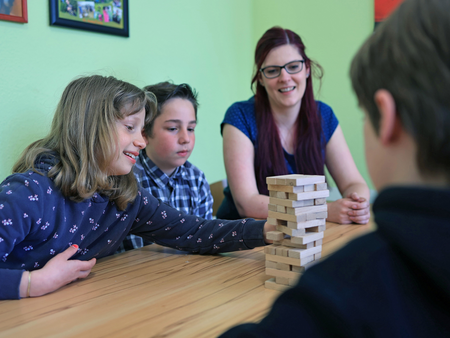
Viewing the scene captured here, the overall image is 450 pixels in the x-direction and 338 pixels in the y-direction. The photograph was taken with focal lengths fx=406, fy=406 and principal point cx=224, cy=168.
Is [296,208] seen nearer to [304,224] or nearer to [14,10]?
[304,224]

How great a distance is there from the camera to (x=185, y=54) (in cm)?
246

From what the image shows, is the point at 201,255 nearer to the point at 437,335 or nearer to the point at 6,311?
the point at 6,311

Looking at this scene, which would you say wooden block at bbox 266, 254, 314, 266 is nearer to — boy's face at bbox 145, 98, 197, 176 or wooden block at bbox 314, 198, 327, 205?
wooden block at bbox 314, 198, 327, 205

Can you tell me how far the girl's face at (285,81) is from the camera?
1.91 m

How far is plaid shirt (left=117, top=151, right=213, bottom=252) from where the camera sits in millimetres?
1778

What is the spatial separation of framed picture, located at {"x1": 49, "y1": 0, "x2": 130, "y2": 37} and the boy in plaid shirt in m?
0.40

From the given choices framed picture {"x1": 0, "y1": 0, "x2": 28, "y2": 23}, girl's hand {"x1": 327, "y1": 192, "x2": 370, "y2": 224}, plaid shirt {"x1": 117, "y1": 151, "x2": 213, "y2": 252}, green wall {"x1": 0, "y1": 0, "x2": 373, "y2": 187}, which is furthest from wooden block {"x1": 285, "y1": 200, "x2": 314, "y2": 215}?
framed picture {"x1": 0, "y1": 0, "x2": 28, "y2": 23}

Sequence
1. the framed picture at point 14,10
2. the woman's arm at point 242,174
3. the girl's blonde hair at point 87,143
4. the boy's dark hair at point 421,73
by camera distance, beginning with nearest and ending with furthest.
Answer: the boy's dark hair at point 421,73
the girl's blonde hair at point 87,143
the framed picture at point 14,10
the woman's arm at point 242,174

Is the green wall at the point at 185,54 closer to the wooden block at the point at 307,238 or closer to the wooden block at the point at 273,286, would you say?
the wooden block at the point at 307,238

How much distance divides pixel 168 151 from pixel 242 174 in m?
0.34

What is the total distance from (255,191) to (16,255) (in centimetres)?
98

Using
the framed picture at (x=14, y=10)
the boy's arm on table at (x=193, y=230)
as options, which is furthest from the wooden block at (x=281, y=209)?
the framed picture at (x=14, y=10)

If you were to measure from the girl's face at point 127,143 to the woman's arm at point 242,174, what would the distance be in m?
0.61

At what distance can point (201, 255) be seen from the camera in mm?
1212
